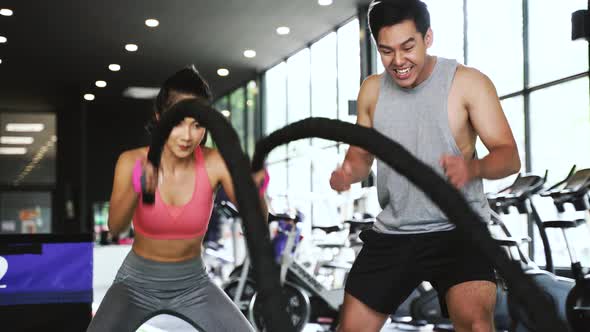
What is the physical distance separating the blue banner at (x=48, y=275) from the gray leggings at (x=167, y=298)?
2.70 ft

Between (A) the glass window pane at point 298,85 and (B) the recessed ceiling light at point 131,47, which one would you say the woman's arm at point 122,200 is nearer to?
(A) the glass window pane at point 298,85

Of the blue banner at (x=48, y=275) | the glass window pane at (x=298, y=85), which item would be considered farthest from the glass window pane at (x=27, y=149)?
the blue banner at (x=48, y=275)

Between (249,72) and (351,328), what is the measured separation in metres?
12.1

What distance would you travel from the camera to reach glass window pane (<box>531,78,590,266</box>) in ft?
19.7

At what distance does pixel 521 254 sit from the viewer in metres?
4.66

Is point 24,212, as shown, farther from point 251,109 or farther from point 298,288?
point 298,288

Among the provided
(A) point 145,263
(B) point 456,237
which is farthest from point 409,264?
(A) point 145,263

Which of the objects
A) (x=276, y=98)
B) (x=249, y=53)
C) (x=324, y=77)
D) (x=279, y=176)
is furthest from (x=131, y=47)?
(x=279, y=176)

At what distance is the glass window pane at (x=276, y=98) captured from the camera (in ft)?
41.6

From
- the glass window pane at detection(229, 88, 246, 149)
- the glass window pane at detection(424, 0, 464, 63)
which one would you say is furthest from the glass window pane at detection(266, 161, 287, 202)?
the glass window pane at detection(424, 0, 464, 63)

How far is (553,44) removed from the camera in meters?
6.41

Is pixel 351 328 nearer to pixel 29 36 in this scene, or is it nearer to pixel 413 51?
pixel 413 51

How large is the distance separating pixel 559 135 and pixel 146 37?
6634 millimetres

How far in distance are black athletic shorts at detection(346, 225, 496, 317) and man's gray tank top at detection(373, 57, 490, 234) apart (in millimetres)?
31
